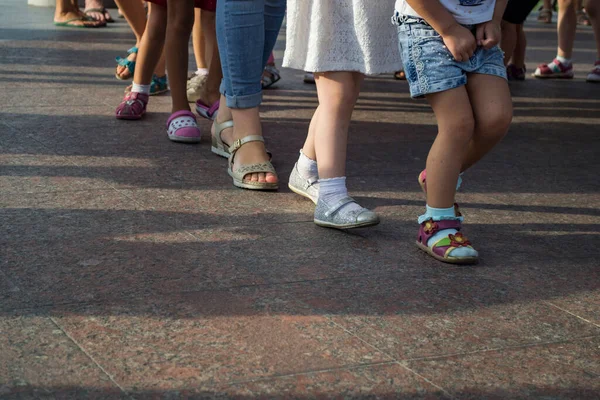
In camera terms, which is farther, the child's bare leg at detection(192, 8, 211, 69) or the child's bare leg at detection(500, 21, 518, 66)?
the child's bare leg at detection(500, 21, 518, 66)

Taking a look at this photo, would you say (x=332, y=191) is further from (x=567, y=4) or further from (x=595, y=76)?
(x=567, y=4)

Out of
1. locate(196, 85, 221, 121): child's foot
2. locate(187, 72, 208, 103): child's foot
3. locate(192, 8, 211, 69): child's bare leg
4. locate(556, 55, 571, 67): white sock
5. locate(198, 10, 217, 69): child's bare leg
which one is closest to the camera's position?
locate(196, 85, 221, 121): child's foot

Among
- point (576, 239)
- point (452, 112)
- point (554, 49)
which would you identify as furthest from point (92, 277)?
point (554, 49)

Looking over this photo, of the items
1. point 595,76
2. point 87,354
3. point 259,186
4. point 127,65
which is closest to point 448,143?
point 259,186

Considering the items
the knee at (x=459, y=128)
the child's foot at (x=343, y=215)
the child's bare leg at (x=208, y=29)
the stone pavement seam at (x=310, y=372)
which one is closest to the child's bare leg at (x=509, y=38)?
the child's bare leg at (x=208, y=29)

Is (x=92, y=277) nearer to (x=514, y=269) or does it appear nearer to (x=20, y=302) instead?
(x=20, y=302)

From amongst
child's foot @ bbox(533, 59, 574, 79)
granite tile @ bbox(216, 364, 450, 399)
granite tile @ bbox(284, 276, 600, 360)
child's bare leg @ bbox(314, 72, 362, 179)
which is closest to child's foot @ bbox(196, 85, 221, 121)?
child's bare leg @ bbox(314, 72, 362, 179)

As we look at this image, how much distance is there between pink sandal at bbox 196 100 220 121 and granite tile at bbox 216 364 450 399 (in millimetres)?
3383

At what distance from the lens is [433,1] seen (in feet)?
11.4

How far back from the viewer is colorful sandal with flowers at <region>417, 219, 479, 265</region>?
3.53 m

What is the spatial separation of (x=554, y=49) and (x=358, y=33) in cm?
838

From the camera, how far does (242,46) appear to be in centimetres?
447

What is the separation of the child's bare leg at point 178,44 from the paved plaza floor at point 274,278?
1.04 feet

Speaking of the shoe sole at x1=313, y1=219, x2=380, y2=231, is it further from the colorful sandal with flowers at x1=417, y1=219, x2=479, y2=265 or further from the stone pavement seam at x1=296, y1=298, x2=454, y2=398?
the stone pavement seam at x1=296, y1=298, x2=454, y2=398
